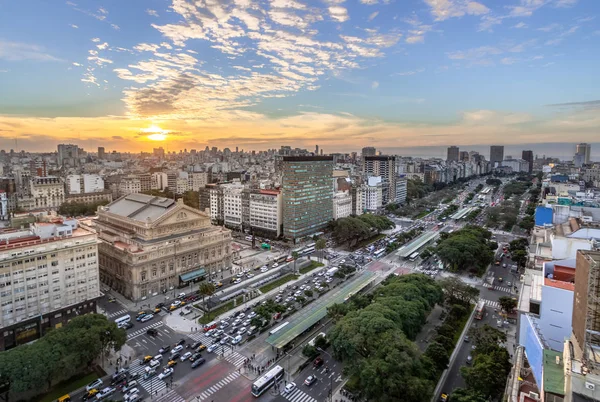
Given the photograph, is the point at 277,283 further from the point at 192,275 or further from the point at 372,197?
the point at 372,197

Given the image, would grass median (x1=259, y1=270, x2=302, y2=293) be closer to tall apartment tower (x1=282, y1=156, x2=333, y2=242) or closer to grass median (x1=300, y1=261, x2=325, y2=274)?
grass median (x1=300, y1=261, x2=325, y2=274)

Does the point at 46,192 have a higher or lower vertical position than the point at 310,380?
higher

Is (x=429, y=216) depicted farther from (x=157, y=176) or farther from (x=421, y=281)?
(x=157, y=176)

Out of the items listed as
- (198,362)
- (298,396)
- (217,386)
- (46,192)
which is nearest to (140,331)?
(198,362)

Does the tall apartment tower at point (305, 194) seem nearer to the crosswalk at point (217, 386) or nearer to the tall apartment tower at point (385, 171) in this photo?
the tall apartment tower at point (385, 171)

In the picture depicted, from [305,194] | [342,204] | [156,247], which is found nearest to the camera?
[156,247]
